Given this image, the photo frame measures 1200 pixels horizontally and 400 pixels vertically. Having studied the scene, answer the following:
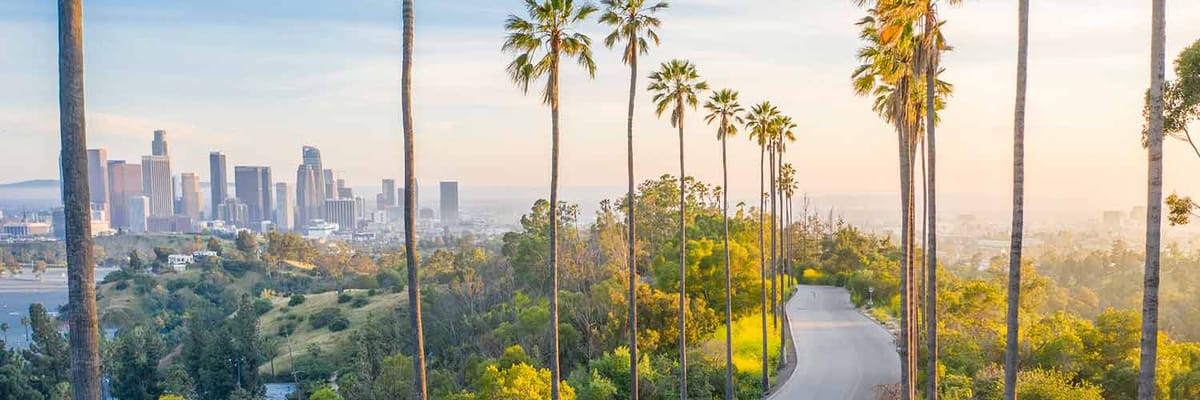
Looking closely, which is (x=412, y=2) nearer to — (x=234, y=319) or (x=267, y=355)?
(x=267, y=355)

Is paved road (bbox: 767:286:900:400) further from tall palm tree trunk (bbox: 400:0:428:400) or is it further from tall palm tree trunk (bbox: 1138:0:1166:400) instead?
tall palm tree trunk (bbox: 400:0:428:400)

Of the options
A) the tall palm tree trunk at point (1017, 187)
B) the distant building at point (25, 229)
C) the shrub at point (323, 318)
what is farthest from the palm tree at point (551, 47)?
the distant building at point (25, 229)

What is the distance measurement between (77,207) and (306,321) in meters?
70.2

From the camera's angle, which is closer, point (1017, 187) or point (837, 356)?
point (1017, 187)

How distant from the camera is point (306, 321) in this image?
70125 millimetres

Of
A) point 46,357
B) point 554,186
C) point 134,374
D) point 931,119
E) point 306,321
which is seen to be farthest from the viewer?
point 306,321

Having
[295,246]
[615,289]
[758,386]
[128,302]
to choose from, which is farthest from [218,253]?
[758,386]

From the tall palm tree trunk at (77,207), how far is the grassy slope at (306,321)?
55715 mm

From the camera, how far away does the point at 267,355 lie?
55094 millimetres

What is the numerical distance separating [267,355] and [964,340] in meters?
52.4

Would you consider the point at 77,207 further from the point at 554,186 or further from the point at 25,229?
the point at 25,229

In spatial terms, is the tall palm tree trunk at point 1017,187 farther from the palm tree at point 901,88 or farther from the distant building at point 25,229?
the distant building at point 25,229

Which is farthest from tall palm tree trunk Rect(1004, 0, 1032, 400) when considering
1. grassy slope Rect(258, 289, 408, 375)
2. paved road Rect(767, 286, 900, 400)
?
grassy slope Rect(258, 289, 408, 375)

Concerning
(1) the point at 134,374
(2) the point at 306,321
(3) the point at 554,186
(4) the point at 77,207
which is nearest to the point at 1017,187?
(3) the point at 554,186
